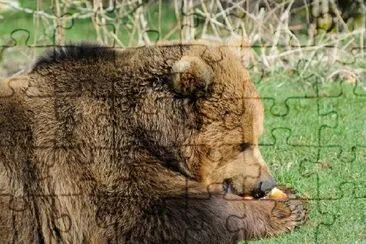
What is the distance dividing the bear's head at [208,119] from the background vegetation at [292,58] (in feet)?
Result: 3.19

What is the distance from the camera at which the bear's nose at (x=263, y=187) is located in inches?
269

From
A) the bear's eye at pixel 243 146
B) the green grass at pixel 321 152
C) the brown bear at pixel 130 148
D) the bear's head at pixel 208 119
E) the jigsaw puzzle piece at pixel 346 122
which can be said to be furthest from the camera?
the jigsaw puzzle piece at pixel 346 122

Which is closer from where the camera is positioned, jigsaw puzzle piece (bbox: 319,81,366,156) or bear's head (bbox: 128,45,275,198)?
bear's head (bbox: 128,45,275,198)

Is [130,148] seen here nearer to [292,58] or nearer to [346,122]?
[346,122]

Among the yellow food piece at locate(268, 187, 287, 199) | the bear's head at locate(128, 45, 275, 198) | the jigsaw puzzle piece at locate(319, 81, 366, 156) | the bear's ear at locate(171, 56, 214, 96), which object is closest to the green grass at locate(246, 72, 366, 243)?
the jigsaw puzzle piece at locate(319, 81, 366, 156)

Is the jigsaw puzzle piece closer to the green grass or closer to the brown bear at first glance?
the green grass

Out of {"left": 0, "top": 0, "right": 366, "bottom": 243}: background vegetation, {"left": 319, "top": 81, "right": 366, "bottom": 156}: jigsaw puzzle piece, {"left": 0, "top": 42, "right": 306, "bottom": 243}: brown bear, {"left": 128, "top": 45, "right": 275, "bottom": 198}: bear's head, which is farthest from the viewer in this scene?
{"left": 319, "top": 81, "right": 366, "bottom": 156}: jigsaw puzzle piece

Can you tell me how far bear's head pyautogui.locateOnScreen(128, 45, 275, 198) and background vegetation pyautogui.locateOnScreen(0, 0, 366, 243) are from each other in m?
0.97

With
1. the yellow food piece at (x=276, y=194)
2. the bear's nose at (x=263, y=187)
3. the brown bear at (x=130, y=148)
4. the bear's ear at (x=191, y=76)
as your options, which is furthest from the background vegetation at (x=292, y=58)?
the bear's ear at (x=191, y=76)

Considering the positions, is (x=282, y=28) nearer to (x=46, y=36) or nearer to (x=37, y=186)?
(x=46, y=36)

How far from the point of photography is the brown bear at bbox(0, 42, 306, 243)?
6441 mm

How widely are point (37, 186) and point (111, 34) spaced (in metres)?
4.69

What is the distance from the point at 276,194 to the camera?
7.22 m

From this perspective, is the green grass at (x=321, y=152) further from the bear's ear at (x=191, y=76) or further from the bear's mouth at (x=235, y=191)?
the bear's ear at (x=191, y=76)
